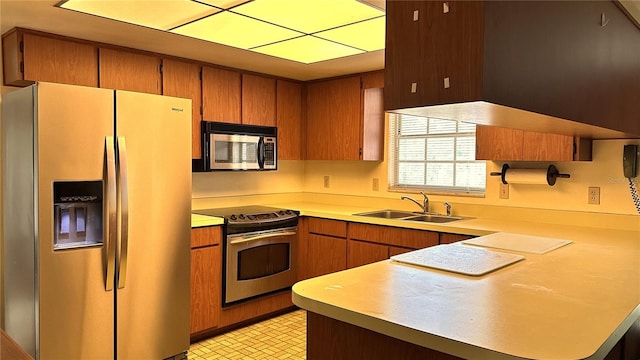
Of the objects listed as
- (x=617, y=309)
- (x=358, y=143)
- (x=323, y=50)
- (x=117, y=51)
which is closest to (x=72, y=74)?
(x=117, y=51)

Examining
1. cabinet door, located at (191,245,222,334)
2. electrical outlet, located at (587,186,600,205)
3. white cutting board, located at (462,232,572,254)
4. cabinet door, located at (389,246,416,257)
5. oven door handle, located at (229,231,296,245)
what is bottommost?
cabinet door, located at (191,245,222,334)

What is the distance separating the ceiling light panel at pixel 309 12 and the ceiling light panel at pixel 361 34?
0.08 metres

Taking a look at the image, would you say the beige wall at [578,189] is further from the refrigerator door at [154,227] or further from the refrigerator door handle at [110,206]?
the refrigerator door handle at [110,206]

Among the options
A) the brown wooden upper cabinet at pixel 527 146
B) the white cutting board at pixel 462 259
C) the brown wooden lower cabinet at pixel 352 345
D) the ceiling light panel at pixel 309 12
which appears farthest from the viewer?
the brown wooden upper cabinet at pixel 527 146

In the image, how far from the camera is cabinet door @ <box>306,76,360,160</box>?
13.6 ft

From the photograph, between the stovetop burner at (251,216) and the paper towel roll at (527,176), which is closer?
the paper towel roll at (527,176)

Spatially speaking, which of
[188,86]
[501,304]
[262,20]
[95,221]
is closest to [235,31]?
[262,20]

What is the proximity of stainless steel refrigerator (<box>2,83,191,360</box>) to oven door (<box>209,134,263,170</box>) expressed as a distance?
2.43ft

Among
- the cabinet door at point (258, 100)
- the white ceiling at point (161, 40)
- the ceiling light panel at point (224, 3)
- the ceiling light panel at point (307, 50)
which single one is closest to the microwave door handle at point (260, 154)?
the cabinet door at point (258, 100)

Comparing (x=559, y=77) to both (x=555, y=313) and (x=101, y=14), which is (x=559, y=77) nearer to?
(x=555, y=313)

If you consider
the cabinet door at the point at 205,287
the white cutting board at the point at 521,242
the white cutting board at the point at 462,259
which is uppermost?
the white cutting board at the point at 521,242

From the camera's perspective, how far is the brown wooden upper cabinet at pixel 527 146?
2918mm

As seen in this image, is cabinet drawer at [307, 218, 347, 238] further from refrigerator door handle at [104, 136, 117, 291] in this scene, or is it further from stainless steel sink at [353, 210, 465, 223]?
refrigerator door handle at [104, 136, 117, 291]

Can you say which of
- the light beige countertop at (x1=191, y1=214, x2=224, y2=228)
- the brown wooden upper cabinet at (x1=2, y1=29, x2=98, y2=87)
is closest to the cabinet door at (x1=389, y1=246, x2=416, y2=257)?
the light beige countertop at (x1=191, y1=214, x2=224, y2=228)
